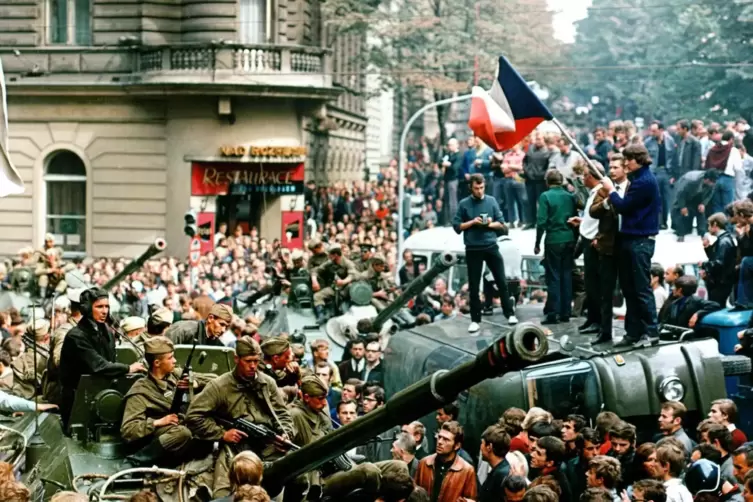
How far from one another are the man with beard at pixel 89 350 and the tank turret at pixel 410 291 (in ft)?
19.1

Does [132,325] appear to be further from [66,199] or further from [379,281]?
[66,199]

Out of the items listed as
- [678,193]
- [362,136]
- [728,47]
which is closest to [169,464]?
[678,193]

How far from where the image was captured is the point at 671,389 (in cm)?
1254

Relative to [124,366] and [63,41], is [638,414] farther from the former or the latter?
[63,41]

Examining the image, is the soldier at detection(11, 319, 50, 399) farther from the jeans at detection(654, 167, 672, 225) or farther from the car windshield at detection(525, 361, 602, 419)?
the jeans at detection(654, 167, 672, 225)

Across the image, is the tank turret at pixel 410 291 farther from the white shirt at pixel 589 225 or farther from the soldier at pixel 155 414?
the soldier at pixel 155 414

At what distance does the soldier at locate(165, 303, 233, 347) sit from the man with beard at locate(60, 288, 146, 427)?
5.40ft

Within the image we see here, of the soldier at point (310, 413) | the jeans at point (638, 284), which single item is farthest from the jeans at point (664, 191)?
the soldier at point (310, 413)

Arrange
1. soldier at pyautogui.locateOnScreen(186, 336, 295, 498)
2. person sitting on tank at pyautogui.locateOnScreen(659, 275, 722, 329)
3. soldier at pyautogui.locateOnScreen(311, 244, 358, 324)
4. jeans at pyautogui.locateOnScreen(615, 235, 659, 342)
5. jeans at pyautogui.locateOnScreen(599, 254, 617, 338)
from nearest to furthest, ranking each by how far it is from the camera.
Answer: soldier at pyautogui.locateOnScreen(186, 336, 295, 498)
jeans at pyautogui.locateOnScreen(615, 235, 659, 342)
jeans at pyautogui.locateOnScreen(599, 254, 617, 338)
person sitting on tank at pyautogui.locateOnScreen(659, 275, 722, 329)
soldier at pyautogui.locateOnScreen(311, 244, 358, 324)

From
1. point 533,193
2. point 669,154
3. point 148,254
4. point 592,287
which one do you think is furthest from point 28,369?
point 669,154

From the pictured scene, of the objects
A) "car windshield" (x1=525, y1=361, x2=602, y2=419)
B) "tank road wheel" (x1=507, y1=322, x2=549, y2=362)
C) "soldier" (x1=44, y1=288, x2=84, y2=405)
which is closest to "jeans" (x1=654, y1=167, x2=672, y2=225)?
"car windshield" (x1=525, y1=361, x2=602, y2=419)

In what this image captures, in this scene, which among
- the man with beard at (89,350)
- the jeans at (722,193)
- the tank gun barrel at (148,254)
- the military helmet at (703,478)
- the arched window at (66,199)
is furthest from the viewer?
the arched window at (66,199)

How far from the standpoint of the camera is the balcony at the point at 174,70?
3416cm

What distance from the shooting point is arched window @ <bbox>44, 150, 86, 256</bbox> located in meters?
36.2
